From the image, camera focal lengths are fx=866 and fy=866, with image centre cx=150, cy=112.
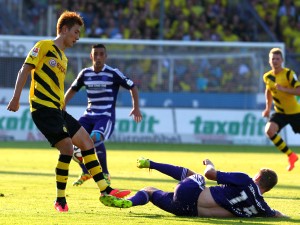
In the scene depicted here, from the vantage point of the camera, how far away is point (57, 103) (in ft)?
34.1

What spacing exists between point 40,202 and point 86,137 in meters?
1.28

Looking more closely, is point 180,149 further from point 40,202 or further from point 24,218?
point 24,218

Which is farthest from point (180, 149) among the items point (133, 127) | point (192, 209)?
point (192, 209)

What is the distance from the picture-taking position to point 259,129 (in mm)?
27469

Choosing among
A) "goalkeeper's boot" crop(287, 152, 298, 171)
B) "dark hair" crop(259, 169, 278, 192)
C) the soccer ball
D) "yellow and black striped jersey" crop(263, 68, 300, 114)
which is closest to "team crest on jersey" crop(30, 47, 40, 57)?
"dark hair" crop(259, 169, 278, 192)

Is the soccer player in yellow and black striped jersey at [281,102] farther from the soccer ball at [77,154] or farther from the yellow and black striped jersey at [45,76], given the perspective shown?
the yellow and black striped jersey at [45,76]

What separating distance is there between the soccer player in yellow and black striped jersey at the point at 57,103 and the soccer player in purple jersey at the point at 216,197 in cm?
54

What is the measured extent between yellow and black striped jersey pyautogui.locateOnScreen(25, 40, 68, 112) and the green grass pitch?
130cm

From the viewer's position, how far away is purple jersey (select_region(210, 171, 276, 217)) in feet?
31.2

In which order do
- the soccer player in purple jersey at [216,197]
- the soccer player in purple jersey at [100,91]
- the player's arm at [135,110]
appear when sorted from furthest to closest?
the soccer player in purple jersey at [100,91]
the player's arm at [135,110]
the soccer player in purple jersey at [216,197]

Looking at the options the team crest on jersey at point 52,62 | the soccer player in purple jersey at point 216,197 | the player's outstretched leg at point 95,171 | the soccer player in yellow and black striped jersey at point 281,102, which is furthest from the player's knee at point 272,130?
the team crest on jersey at point 52,62

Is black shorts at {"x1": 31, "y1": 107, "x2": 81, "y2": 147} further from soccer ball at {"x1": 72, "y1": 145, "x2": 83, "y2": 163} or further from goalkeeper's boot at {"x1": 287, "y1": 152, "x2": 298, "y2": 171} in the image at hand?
goalkeeper's boot at {"x1": 287, "y1": 152, "x2": 298, "y2": 171}

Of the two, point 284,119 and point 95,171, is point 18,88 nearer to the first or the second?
point 95,171

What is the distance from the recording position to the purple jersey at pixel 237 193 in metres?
9.52
